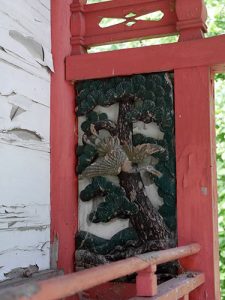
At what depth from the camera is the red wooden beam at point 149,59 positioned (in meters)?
2.04

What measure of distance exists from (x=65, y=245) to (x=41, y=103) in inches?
24.2

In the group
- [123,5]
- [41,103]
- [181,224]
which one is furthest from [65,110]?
[181,224]

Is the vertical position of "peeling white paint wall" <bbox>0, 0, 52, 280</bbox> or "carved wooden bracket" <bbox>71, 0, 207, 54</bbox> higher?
"carved wooden bracket" <bbox>71, 0, 207, 54</bbox>

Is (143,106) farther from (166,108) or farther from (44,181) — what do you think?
(44,181)

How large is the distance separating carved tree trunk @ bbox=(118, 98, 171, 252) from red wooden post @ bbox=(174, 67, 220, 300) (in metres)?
0.08

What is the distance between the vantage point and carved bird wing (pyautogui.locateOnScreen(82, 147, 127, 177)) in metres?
2.14

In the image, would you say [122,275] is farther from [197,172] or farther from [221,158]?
[221,158]

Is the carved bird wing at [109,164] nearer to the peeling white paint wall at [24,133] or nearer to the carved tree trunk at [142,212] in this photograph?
the carved tree trunk at [142,212]

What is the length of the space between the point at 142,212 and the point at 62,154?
43cm

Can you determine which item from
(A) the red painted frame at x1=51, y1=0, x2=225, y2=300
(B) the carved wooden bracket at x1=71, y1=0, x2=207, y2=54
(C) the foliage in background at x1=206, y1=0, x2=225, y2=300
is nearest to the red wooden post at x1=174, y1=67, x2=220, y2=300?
(A) the red painted frame at x1=51, y1=0, x2=225, y2=300

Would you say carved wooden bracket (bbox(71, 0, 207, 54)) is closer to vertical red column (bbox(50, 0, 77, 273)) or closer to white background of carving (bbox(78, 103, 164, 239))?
vertical red column (bbox(50, 0, 77, 273))

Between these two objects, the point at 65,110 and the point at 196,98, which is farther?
the point at 65,110

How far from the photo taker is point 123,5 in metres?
2.30

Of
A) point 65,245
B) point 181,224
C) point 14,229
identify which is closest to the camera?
point 14,229
